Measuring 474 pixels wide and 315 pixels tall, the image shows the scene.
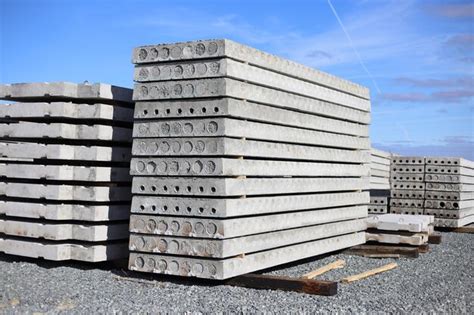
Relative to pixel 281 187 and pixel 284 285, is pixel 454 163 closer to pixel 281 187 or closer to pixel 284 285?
pixel 281 187

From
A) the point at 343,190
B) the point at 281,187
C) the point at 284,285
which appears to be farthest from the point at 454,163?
the point at 284,285

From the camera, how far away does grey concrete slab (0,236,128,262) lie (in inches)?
291

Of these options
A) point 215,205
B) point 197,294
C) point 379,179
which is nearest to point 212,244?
point 215,205

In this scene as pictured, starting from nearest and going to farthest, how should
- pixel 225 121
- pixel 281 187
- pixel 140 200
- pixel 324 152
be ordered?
pixel 225 121 → pixel 140 200 → pixel 281 187 → pixel 324 152

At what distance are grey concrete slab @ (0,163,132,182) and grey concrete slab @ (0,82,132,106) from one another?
82cm

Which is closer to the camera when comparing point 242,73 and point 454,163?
point 242,73

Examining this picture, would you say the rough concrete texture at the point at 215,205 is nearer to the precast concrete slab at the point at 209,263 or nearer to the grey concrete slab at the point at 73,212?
the precast concrete slab at the point at 209,263

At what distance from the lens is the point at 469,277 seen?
799cm

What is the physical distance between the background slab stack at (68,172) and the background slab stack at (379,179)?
310 inches

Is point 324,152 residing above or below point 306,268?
above

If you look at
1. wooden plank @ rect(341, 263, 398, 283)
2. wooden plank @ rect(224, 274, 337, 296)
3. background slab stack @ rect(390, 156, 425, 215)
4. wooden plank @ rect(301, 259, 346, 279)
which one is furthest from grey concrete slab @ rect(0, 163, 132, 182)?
background slab stack @ rect(390, 156, 425, 215)

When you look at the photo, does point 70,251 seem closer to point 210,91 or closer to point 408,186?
point 210,91

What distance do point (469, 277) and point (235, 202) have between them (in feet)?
11.1

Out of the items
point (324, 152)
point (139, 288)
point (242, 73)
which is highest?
point (242, 73)
